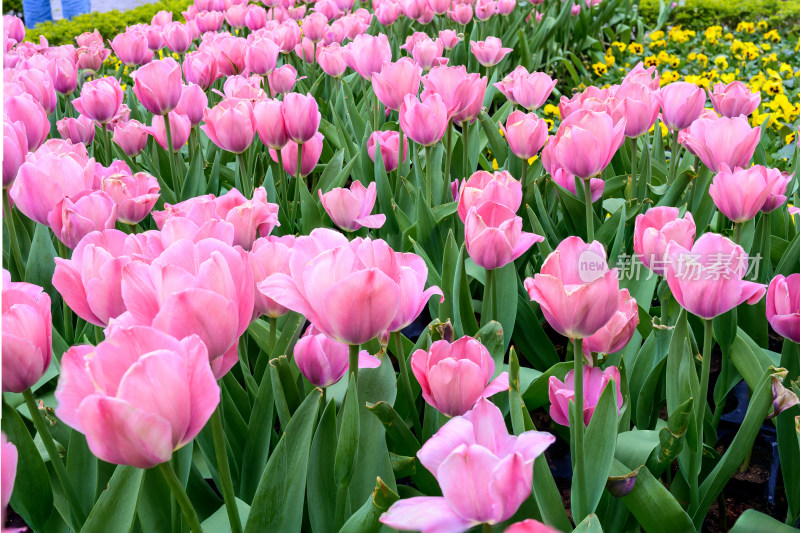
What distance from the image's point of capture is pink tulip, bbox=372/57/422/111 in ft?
5.96

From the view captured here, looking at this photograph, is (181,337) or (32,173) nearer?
(181,337)

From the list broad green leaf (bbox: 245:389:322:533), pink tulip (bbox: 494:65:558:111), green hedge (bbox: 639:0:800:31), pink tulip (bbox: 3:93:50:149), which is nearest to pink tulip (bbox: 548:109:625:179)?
pink tulip (bbox: 494:65:558:111)

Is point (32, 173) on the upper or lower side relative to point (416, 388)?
upper

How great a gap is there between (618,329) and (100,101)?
1.51 meters

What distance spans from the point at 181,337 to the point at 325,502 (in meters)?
0.35

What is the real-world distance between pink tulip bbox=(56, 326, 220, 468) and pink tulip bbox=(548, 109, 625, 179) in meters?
0.94

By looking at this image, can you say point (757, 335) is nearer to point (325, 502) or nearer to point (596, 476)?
point (596, 476)

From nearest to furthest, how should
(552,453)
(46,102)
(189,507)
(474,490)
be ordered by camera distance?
(474,490) < (189,507) < (552,453) < (46,102)

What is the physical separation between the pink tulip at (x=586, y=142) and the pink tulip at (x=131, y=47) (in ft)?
6.53

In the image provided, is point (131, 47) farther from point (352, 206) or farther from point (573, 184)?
point (573, 184)

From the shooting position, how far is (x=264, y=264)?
91cm

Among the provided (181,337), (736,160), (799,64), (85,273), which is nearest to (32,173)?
(85,273)

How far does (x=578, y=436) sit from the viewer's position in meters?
0.87

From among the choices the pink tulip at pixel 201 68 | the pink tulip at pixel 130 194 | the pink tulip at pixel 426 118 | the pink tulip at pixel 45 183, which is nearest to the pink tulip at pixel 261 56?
the pink tulip at pixel 201 68
